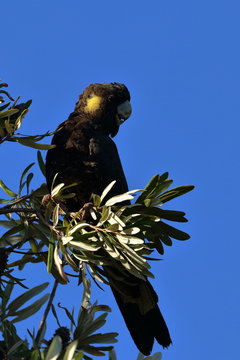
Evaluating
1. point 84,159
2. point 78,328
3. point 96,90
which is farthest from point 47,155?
point 78,328

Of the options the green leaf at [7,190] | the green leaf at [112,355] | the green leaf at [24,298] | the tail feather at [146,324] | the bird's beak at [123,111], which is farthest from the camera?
the bird's beak at [123,111]

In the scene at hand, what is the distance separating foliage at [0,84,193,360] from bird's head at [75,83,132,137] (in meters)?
0.83

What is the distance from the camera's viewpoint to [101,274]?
3121 mm

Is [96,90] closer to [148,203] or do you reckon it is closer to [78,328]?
[148,203]

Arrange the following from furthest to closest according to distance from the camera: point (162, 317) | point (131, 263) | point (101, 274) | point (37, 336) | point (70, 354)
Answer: point (162, 317), point (101, 274), point (131, 263), point (37, 336), point (70, 354)

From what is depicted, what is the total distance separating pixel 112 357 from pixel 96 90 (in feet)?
6.47

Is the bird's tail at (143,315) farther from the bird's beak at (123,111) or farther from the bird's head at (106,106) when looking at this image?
the bird's beak at (123,111)

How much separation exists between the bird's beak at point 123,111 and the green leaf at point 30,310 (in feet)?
5.61

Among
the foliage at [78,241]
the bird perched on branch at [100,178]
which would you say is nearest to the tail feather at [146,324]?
the bird perched on branch at [100,178]

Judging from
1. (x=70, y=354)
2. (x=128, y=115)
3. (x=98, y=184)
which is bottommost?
(x=70, y=354)

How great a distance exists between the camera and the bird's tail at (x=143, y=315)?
346 cm

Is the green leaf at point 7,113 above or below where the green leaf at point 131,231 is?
above

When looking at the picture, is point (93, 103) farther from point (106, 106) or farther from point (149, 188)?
point (149, 188)

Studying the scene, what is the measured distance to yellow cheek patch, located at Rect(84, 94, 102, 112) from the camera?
3937 millimetres
